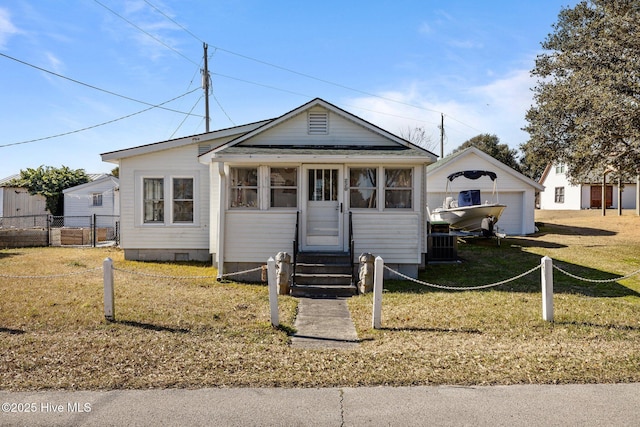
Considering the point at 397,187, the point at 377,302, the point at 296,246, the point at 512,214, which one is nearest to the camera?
the point at 377,302

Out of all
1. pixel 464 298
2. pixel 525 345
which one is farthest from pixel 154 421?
pixel 464 298

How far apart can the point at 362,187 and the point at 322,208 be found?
1206mm

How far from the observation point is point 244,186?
1209 centimetres

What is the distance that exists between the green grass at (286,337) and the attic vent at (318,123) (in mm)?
4815

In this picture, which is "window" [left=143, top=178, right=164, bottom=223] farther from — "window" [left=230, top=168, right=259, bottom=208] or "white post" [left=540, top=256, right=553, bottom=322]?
"white post" [left=540, top=256, right=553, bottom=322]

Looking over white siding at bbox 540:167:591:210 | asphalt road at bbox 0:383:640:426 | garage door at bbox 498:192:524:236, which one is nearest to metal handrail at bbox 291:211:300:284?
asphalt road at bbox 0:383:640:426

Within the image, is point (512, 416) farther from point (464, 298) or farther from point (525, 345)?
point (464, 298)

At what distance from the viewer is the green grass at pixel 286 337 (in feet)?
17.2

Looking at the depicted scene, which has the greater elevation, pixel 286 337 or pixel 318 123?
pixel 318 123

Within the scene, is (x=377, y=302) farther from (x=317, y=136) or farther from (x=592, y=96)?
(x=592, y=96)

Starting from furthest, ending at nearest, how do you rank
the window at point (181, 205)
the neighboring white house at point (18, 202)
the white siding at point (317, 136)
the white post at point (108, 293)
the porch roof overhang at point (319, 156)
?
the neighboring white house at point (18, 202) < the window at point (181, 205) < the white siding at point (317, 136) < the porch roof overhang at point (319, 156) < the white post at point (108, 293)

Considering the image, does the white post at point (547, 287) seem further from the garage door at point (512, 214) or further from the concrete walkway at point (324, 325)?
the garage door at point (512, 214)

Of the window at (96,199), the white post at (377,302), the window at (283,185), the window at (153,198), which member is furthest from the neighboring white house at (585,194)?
the white post at (377,302)

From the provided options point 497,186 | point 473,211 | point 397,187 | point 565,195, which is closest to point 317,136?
point 397,187
